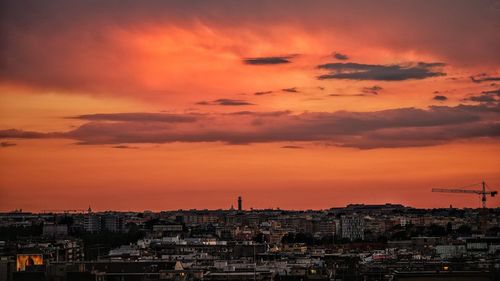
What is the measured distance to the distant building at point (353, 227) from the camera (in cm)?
16125

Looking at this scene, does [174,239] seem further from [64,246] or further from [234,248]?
[64,246]

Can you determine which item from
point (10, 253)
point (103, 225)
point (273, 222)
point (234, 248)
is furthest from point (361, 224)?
point (10, 253)

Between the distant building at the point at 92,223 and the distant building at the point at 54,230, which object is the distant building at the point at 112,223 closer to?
the distant building at the point at 92,223

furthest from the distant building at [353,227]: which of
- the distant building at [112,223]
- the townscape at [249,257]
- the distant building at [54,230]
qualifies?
the distant building at [54,230]

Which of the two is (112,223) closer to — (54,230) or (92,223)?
(92,223)

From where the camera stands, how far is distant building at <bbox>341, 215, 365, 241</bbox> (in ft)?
529

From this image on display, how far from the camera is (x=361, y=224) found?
550ft

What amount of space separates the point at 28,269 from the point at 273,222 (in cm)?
12521

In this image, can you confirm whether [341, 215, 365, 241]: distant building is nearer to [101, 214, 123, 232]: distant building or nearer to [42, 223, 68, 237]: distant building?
[101, 214, 123, 232]: distant building

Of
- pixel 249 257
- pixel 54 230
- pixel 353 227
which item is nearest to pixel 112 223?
pixel 353 227

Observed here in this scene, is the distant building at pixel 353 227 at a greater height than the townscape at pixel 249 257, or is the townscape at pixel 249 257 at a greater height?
the distant building at pixel 353 227

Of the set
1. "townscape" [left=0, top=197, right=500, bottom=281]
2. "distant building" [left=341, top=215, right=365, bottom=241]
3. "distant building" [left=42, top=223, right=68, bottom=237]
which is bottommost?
"townscape" [left=0, top=197, right=500, bottom=281]

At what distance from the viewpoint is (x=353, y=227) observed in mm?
167125

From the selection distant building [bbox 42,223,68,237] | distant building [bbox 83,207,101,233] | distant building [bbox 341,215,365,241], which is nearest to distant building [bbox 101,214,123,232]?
distant building [bbox 83,207,101,233]
